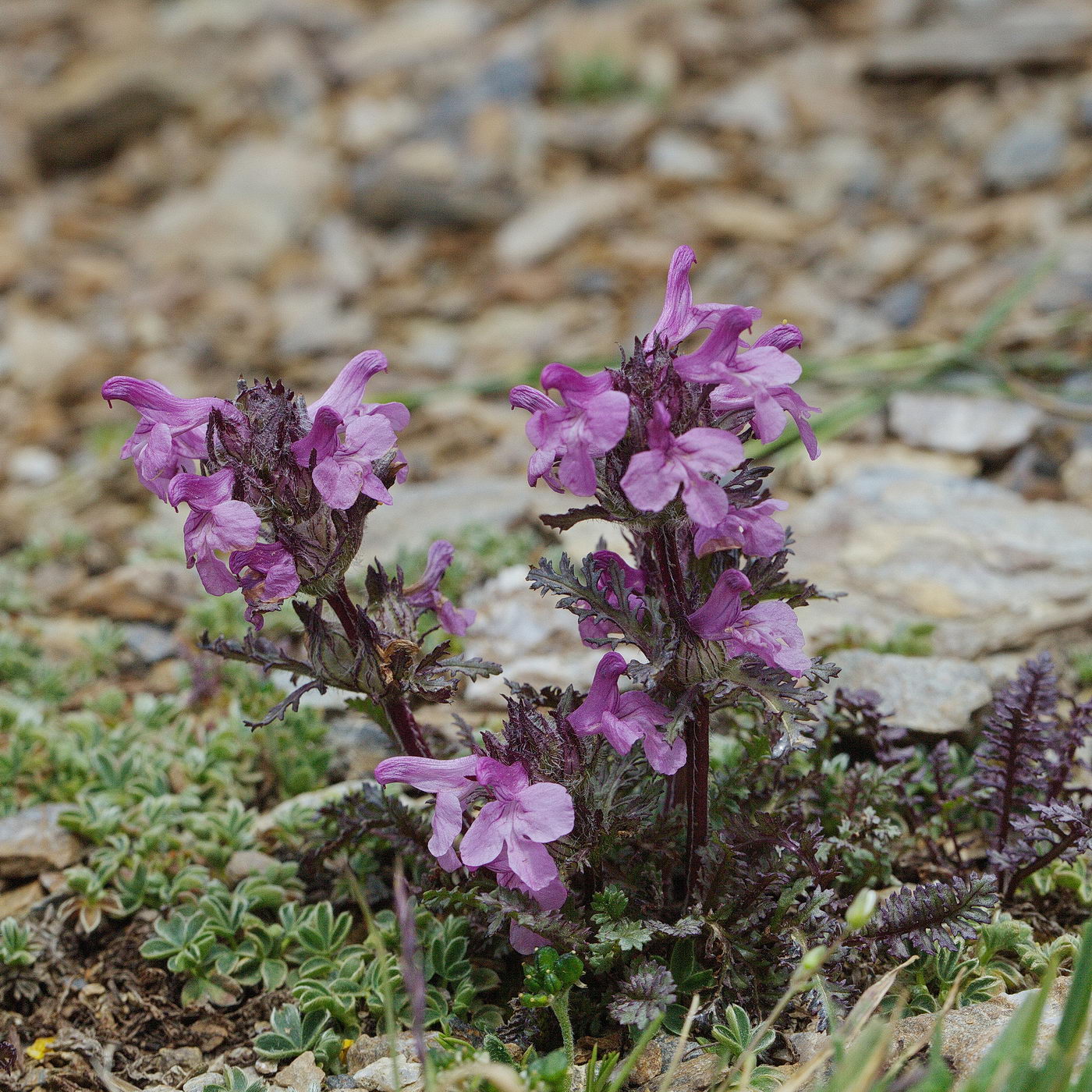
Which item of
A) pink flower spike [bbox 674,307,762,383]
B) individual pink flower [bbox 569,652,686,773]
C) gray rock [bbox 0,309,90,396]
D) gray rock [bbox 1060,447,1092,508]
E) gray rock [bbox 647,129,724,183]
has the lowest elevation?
gray rock [bbox 1060,447,1092,508]

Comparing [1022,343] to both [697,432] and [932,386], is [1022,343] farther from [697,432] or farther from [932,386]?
[697,432]

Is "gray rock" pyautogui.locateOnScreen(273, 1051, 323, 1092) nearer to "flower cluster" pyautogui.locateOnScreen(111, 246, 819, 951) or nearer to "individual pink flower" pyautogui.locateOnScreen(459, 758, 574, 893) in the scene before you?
"flower cluster" pyautogui.locateOnScreen(111, 246, 819, 951)

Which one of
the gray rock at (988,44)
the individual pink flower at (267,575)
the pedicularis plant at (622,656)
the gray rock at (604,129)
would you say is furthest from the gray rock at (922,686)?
the gray rock at (988,44)

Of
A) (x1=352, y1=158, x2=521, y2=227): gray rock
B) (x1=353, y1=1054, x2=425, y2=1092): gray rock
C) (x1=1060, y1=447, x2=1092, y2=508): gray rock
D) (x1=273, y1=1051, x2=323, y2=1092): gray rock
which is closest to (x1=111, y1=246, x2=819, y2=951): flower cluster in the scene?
(x1=353, y1=1054, x2=425, y2=1092): gray rock

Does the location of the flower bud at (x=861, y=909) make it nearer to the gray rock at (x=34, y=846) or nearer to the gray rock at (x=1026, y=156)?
the gray rock at (x=34, y=846)

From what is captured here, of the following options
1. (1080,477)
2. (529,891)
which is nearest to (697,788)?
(529,891)
